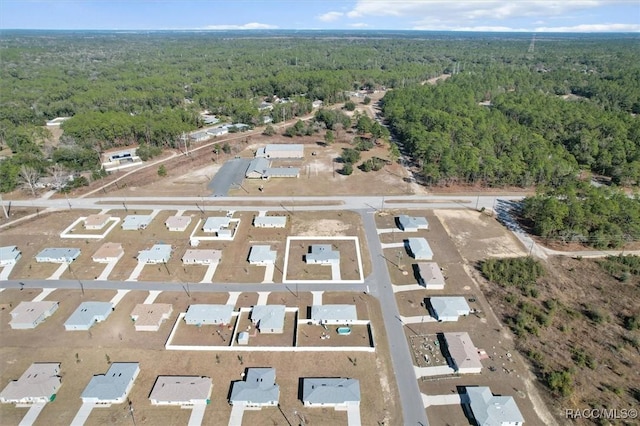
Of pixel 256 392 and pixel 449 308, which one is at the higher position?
pixel 449 308

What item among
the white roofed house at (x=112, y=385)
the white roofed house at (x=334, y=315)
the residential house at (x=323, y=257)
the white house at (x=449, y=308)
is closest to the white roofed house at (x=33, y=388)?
the white roofed house at (x=112, y=385)

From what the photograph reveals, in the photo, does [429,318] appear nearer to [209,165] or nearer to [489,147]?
[489,147]

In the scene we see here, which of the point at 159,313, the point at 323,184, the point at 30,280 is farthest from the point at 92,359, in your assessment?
the point at 323,184

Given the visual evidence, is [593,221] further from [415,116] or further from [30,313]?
[30,313]

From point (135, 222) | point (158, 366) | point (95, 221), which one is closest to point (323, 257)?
point (158, 366)

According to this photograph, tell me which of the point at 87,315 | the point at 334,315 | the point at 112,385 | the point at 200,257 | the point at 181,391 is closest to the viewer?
the point at 181,391

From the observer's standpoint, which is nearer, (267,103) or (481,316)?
(481,316)

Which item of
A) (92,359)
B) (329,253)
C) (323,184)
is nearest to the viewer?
(92,359)
